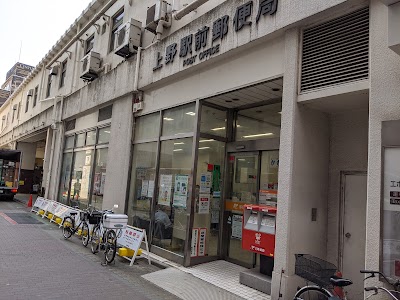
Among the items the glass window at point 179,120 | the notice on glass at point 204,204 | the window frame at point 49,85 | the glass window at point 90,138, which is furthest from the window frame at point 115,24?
the window frame at point 49,85

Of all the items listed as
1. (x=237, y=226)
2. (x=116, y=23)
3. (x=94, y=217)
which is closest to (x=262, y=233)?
(x=237, y=226)

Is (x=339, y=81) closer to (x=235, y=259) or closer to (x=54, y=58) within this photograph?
(x=235, y=259)

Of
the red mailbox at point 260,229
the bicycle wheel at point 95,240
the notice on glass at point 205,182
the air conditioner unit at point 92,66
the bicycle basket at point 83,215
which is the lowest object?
the bicycle wheel at point 95,240

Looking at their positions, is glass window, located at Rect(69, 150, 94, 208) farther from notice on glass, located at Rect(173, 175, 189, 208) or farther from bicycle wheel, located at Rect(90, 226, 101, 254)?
notice on glass, located at Rect(173, 175, 189, 208)

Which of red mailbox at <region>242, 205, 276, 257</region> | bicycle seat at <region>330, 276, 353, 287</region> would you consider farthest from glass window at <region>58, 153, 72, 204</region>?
bicycle seat at <region>330, 276, 353, 287</region>

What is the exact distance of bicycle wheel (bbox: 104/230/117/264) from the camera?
24.4 feet

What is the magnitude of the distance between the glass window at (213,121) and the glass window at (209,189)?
0.80 ft

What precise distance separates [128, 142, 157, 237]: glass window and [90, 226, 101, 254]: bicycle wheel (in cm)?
120

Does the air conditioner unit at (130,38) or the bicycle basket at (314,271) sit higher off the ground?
the air conditioner unit at (130,38)

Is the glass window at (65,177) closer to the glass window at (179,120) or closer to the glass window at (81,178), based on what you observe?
the glass window at (81,178)

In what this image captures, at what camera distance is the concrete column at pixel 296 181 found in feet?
18.0

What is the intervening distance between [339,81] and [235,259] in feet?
15.5

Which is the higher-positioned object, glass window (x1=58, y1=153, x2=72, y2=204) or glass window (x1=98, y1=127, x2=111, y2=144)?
glass window (x1=98, y1=127, x2=111, y2=144)

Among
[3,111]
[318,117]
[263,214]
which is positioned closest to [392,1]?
[318,117]
